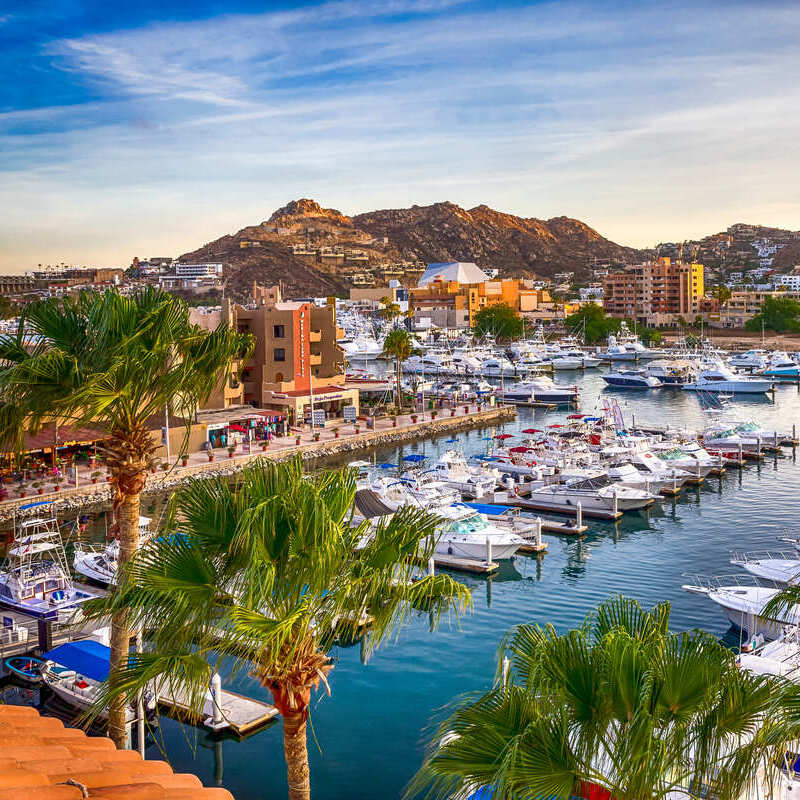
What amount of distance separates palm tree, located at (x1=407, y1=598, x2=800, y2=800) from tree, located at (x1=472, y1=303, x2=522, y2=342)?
127 meters

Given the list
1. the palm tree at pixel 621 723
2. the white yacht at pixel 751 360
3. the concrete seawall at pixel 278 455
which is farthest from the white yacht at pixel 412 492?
the white yacht at pixel 751 360

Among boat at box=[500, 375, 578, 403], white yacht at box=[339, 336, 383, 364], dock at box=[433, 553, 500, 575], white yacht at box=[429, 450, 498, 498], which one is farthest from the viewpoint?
white yacht at box=[339, 336, 383, 364]

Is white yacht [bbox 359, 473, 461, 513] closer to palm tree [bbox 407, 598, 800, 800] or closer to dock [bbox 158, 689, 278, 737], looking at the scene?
dock [bbox 158, 689, 278, 737]

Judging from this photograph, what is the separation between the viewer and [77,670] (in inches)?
764

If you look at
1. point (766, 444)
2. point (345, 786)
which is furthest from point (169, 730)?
point (766, 444)

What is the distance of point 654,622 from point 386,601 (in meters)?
2.55

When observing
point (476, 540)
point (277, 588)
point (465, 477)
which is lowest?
point (476, 540)

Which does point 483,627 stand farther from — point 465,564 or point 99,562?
point 99,562

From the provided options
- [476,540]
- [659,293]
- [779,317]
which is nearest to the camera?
[476,540]

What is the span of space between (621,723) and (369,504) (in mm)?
26925

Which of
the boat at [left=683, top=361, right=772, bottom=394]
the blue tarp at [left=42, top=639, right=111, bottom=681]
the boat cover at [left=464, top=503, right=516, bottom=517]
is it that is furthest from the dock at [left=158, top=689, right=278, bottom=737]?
the boat at [left=683, top=361, right=772, bottom=394]

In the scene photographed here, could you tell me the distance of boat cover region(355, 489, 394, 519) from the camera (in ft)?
109

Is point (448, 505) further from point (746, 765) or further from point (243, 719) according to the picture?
point (746, 765)

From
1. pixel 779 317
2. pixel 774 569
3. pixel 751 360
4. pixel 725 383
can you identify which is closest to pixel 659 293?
pixel 779 317
